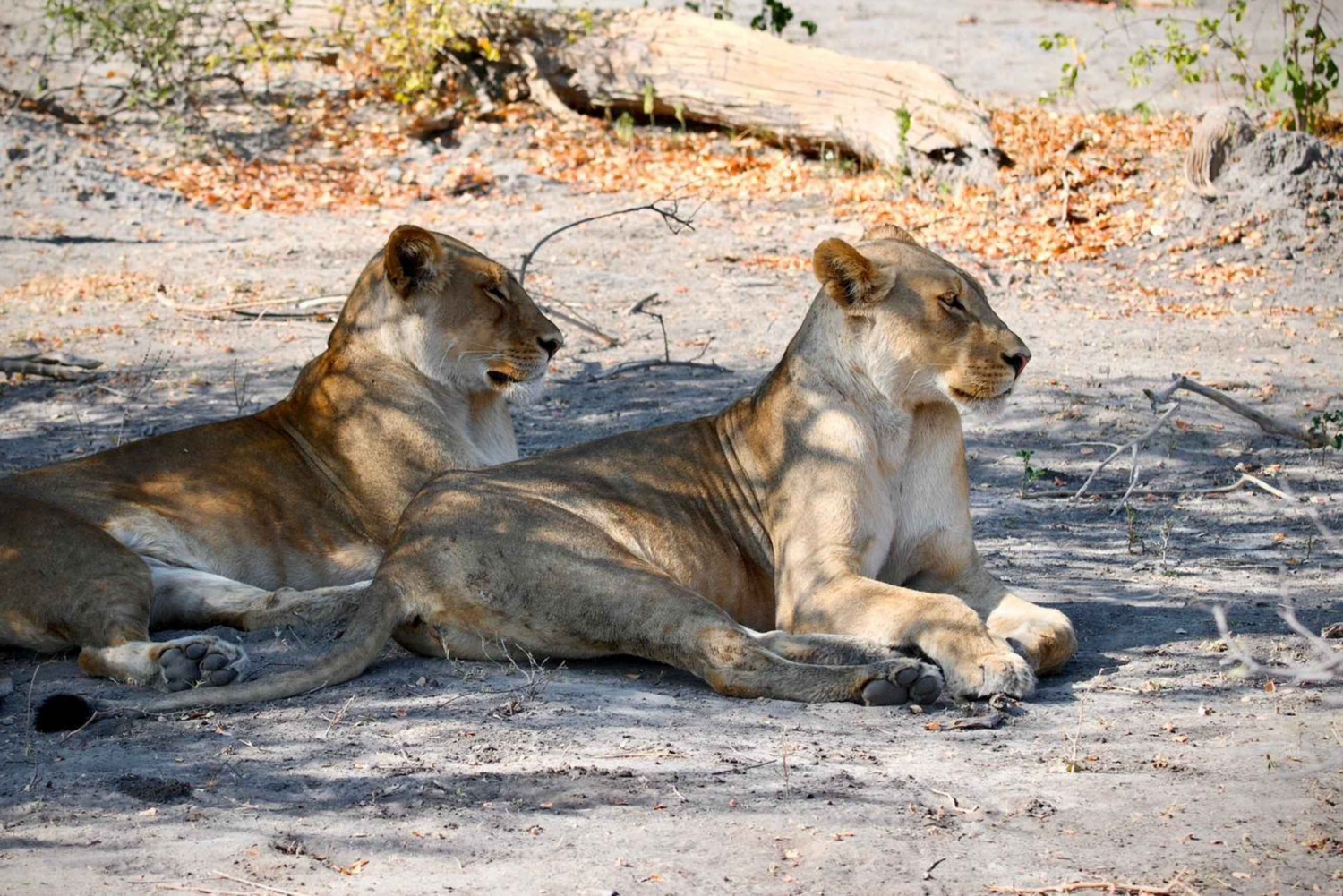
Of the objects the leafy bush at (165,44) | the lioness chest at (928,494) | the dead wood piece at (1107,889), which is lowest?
the dead wood piece at (1107,889)

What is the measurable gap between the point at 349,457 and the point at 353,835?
2.60 metres

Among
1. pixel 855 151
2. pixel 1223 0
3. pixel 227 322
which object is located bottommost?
pixel 227 322

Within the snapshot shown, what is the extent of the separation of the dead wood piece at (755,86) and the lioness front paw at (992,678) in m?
8.44

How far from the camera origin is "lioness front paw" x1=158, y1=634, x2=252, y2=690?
4594 millimetres

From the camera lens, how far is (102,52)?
540 inches

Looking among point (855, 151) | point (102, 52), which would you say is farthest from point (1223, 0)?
point (102, 52)

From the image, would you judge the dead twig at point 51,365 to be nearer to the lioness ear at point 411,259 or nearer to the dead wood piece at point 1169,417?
the lioness ear at point 411,259

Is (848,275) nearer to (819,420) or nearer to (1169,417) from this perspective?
(819,420)

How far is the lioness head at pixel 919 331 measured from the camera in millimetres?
4875

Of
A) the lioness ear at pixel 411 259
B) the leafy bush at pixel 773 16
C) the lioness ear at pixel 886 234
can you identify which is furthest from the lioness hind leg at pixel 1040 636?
the leafy bush at pixel 773 16

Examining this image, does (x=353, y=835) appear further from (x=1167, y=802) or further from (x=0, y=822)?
(x=1167, y=802)

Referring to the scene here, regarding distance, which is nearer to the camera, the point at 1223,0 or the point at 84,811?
the point at 84,811

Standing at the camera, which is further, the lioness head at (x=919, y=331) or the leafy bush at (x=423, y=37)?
the leafy bush at (x=423, y=37)

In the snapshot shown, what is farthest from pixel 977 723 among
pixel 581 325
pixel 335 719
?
pixel 581 325
